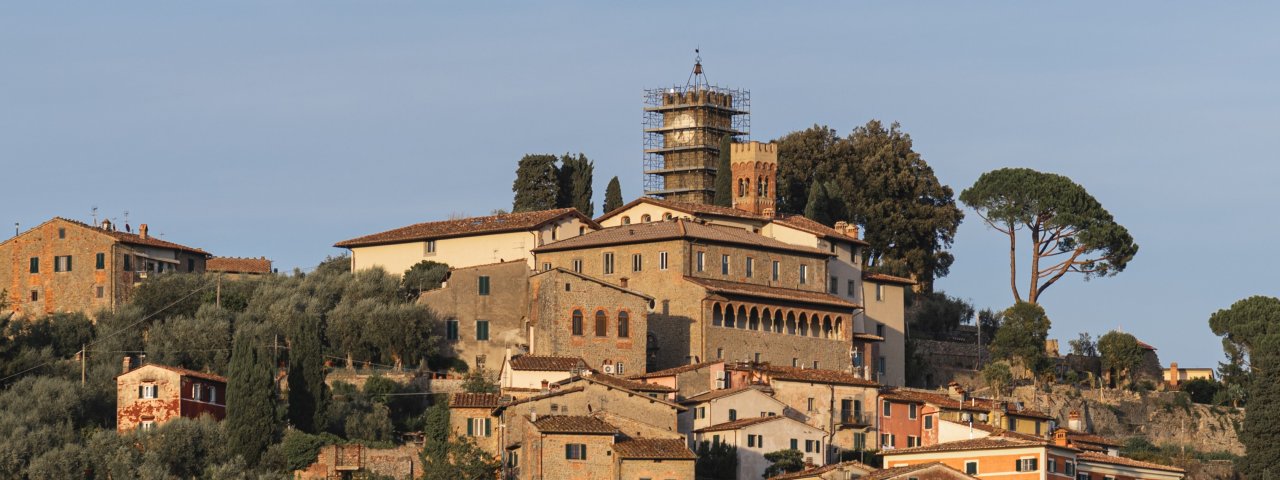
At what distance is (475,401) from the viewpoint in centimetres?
6956

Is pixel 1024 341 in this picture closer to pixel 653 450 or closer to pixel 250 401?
pixel 653 450

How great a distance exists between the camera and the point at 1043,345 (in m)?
93.1

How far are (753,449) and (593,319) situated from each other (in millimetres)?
9328

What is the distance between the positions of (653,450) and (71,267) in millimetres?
28600

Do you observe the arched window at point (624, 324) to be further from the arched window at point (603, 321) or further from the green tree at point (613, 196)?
the green tree at point (613, 196)

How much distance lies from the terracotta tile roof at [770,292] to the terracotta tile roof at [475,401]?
1184 centimetres

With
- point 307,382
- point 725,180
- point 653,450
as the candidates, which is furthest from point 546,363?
point 725,180

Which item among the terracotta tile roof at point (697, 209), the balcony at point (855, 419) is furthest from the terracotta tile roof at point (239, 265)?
the balcony at point (855, 419)

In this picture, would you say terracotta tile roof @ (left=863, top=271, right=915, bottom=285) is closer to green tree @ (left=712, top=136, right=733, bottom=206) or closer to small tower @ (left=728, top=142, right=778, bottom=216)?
small tower @ (left=728, top=142, right=778, bottom=216)

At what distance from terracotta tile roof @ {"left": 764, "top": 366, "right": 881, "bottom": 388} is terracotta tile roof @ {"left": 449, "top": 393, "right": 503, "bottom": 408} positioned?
986cm

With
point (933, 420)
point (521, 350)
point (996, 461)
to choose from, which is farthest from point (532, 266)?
point (996, 461)

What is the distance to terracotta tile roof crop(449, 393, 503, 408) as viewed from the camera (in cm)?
6919

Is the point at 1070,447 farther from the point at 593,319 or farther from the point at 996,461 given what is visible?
the point at 593,319

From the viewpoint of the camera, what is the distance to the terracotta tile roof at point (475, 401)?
227 ft
